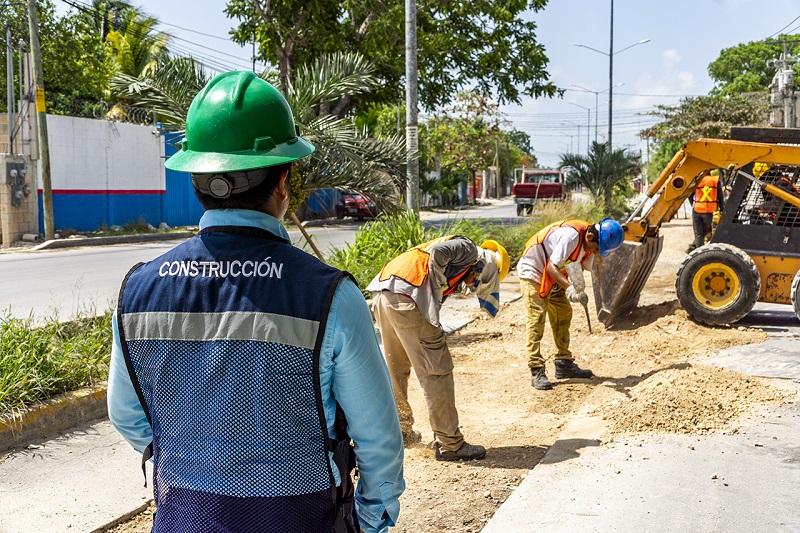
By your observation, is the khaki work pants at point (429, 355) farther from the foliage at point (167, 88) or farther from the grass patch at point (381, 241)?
the grass patch at point (381, 241)

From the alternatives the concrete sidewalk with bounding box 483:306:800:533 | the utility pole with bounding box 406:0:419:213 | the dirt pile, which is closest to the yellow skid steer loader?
the dirt pile

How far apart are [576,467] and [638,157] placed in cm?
2710

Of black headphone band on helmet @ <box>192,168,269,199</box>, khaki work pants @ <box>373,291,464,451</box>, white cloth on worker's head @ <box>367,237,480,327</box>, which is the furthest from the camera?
khaki work pants @ <box>373,291,464,451</box>

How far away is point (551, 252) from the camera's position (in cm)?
744

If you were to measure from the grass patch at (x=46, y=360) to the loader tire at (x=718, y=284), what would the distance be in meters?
6.59

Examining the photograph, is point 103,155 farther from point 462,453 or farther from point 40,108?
point 462,453

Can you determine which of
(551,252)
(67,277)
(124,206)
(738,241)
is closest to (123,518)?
(551,252)

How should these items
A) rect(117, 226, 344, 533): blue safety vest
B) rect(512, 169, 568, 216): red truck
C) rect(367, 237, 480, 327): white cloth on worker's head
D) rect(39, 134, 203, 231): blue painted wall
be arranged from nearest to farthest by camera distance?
rect(117, 226, 344, 533): blue safety vest, rect(367, 237, 480, 327): white cloth on worker's head, rect(39, 134, 203, 231): blue painted wall, rect(512, 169, 568, 216): red truck

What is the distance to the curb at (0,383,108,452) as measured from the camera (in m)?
5.09

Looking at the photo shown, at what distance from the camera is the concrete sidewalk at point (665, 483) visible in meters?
4.19

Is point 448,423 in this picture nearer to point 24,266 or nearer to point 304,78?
point 304,78

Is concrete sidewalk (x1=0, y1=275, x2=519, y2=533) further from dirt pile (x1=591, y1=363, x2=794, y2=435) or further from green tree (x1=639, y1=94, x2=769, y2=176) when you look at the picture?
green tree (x1=639, y1=94, x2=769, y2=176)

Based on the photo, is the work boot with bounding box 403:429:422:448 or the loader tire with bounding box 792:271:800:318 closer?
the work boot with bounding box 403:429:422:448

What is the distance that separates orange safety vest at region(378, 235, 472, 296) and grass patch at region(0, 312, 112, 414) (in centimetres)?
226
